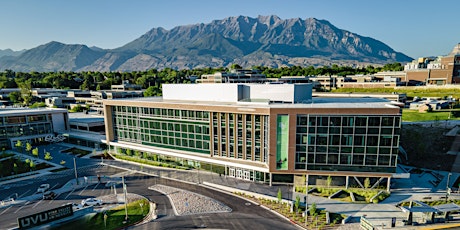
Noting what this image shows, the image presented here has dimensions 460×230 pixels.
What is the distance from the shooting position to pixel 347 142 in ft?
158

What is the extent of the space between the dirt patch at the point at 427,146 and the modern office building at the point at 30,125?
4348 inches

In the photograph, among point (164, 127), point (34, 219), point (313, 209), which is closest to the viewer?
point (34, 219)

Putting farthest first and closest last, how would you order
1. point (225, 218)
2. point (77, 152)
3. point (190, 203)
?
point (77, 152) → point (190, 203) → point (225, 218)

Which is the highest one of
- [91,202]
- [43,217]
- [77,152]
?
[43,217]

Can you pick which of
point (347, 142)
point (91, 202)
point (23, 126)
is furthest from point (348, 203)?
point (23, 126)

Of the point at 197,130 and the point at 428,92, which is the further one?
the point at 428,92

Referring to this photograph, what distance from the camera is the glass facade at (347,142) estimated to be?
46.5 meters

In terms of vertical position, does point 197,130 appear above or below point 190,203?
above

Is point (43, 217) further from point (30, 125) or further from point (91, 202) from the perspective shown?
point (30, 125)

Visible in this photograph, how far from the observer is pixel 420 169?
6231 cm

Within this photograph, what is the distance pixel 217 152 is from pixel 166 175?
13.6m

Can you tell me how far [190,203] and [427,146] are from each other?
2488 inches

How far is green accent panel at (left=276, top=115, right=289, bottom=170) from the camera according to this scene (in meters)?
50.3

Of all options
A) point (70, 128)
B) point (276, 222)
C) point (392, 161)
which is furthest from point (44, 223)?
point (70, 128)
